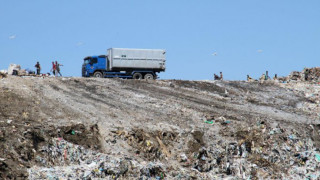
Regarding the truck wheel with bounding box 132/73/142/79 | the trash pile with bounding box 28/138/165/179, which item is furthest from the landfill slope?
the truck wheel with bounding box 132/73/142/79

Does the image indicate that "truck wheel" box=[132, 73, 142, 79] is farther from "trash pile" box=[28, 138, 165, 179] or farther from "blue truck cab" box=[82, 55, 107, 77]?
"trash pile" box=[28, 138, 165, 179]

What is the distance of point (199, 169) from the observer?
2288cm

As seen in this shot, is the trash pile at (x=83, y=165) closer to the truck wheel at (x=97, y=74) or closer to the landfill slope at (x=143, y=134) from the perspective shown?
the landfill slope at (x=143, y=134)

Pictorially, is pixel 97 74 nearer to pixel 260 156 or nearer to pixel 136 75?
pixel 136 75

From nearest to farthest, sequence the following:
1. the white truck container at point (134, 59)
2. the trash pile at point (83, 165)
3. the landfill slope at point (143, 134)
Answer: the trash pile at point (83, 165) < the landfill slope at point (143, 134) < the white truck container at point (134, 59)

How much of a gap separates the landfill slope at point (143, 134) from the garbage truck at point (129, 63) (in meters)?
5.31

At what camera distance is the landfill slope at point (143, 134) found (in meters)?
20.7

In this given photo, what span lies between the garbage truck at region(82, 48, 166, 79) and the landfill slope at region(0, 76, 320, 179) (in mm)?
5309

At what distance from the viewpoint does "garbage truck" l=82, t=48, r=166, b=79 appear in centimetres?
3800

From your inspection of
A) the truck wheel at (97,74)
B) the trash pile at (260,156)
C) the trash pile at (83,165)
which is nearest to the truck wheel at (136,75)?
the truck wheel at (97,74)

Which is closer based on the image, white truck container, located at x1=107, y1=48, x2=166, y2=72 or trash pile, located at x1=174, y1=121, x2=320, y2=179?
trash pile, located at x1=174, y1=121, x2=320, y2=179

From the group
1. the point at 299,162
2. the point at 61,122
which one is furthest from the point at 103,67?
the point at 299,162

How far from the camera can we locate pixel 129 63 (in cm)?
3803

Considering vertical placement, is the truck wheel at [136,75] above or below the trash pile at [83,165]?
above
